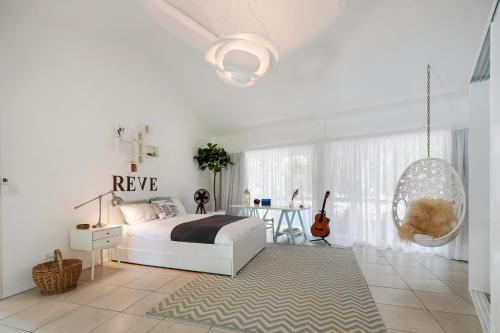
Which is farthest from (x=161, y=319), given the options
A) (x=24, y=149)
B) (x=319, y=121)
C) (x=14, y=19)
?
(x=319, y=121)

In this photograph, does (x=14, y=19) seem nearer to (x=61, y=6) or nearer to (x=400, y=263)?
(x=61, y=6)

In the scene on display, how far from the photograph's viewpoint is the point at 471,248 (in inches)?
96.1

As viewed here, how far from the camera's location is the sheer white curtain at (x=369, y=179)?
156 inches

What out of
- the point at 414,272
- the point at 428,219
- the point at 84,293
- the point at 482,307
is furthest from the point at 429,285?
the point at 84,293

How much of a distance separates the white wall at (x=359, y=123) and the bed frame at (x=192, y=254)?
2504mm

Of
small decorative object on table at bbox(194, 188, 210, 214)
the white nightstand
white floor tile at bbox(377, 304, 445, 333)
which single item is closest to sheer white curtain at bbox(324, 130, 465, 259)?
white floor tile at bbox(377, 304, 445, 333)

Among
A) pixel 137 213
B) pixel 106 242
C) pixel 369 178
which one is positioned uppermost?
pixel 369 178

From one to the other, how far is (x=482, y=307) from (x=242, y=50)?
10.5 feet

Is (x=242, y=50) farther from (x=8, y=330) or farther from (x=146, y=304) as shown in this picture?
(x=8, y=330)

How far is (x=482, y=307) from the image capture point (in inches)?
81.8

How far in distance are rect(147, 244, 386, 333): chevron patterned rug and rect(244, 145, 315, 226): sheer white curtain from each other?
190cm

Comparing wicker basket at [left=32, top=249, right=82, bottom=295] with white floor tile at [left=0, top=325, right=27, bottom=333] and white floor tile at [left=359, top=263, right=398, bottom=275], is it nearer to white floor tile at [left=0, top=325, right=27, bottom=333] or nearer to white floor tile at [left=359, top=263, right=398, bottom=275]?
white floor tile at [left=0, top=325, right=27, bottom=333]

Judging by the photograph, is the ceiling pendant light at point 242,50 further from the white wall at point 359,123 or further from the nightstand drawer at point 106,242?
the white wall at point 359,123

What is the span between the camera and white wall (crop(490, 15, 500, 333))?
55.4 inches
